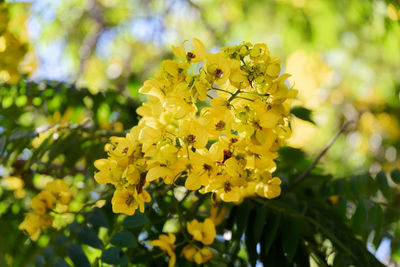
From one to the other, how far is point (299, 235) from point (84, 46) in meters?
3.40

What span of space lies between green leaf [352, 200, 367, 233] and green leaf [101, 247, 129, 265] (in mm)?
729

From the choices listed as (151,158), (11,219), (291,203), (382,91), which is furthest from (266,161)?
(382,91)

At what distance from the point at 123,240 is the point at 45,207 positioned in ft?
1.12

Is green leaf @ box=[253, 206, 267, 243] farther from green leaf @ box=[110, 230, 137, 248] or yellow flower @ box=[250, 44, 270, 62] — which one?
yellow flower @ box=[250, 44, 270, 62]

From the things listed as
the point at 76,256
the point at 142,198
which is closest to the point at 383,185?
the point at 142,198

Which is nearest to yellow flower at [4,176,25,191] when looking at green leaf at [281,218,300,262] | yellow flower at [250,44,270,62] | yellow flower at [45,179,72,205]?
yellow flower at [45,179,72,205]

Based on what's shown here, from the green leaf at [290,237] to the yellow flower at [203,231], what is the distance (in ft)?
0.69

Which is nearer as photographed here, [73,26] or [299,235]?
[299,235]

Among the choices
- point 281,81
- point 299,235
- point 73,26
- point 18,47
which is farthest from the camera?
point 73,26

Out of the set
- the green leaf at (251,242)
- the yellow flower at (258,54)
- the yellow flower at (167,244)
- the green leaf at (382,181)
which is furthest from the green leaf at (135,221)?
the green leaf at (382,181)

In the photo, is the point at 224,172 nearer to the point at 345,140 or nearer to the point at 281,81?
the point at 281,81

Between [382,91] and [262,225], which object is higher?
[262,225]

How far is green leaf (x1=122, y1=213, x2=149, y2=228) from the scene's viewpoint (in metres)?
1.00

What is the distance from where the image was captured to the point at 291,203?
1274mm
